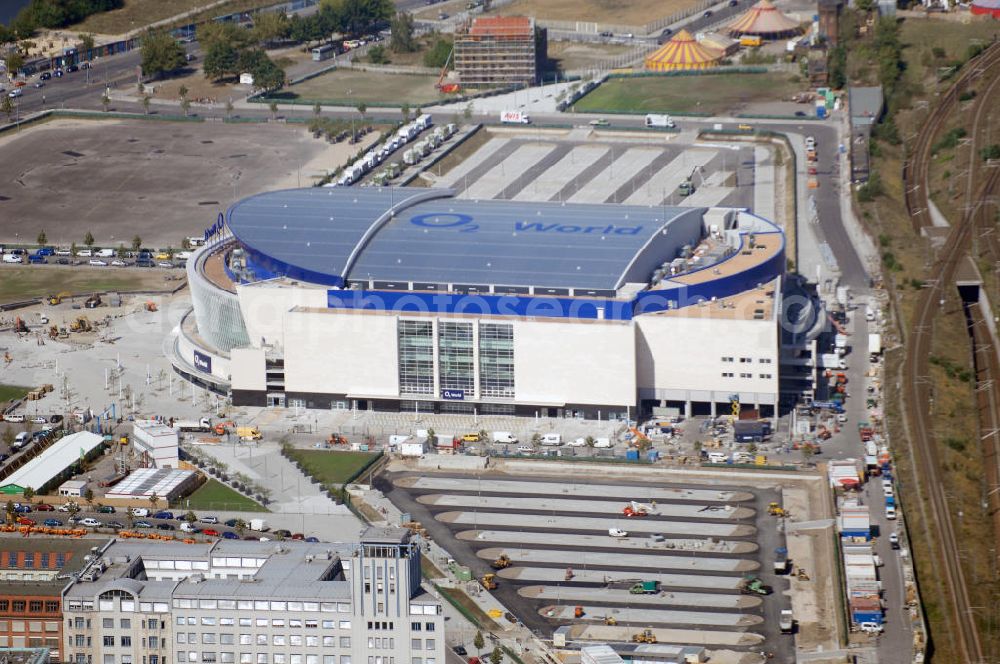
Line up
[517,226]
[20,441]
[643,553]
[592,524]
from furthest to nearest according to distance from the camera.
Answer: [517,226] → [20,441] → [592,524] → [643,553]

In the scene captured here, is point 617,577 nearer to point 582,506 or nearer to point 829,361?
point 582,506

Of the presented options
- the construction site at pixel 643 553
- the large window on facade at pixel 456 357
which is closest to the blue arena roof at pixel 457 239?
the large window on facade at pixel 456 357

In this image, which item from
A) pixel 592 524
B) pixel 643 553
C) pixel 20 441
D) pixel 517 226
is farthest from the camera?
pixel 517 226

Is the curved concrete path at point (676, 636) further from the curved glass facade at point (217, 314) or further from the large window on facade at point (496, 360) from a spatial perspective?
the curved glass facade at point (217, 314)

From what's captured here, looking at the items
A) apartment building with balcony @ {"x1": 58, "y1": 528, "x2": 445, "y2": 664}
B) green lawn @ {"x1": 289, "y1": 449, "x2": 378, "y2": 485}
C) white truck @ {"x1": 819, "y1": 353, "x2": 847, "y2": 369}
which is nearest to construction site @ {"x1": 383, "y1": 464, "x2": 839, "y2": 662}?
green lawn @ {"x1": 289, "y1": 449, "x2": 378, "y2": 485}

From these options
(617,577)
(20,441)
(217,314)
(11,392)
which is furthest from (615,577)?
(11,392)

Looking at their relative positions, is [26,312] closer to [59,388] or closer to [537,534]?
[59,388]
